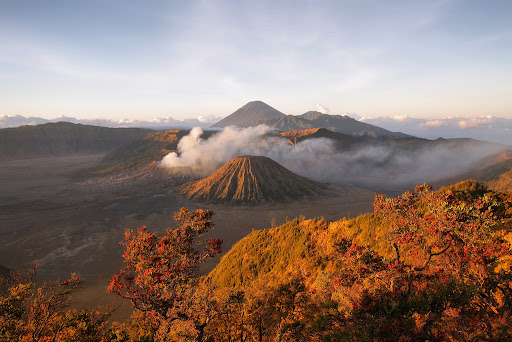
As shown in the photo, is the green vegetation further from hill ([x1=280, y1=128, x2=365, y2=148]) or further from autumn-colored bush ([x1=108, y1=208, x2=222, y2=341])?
hill ([x1=280, y1=128, x2=365, y2=148])

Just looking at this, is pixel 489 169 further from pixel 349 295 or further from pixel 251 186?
pixel 349 295

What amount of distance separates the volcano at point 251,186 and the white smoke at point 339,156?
73.9ft

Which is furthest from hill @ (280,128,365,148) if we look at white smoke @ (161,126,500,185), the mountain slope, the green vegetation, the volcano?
the green vegetation

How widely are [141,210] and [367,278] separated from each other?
229 ft

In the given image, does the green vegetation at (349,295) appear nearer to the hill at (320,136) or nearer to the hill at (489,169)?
the hill at (489,169)

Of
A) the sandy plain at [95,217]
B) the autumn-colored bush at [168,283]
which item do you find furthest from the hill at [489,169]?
the autumn-colored bush at [168,283]

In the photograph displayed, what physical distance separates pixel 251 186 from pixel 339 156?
8271cm

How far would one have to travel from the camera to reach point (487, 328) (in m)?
8.73

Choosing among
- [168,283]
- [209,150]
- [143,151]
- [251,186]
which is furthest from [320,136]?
[168,283]

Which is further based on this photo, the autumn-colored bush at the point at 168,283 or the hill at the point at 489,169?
the hill at the point at 489,169

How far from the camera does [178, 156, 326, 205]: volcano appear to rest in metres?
78.8

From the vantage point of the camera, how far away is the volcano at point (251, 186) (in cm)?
7881

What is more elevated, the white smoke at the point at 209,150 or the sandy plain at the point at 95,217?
the white smoke at the point at 209,150

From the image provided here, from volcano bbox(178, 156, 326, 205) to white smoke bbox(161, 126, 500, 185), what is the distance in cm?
2252
